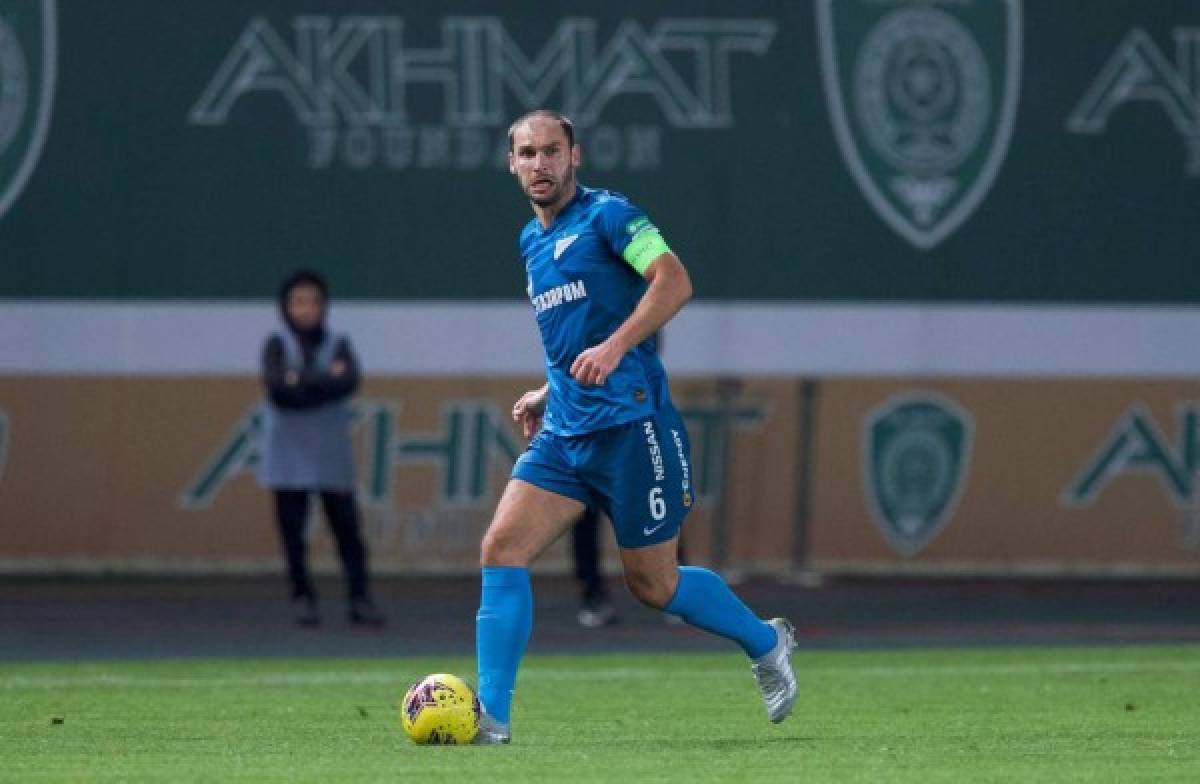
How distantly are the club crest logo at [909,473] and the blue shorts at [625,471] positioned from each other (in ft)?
→ 28.3

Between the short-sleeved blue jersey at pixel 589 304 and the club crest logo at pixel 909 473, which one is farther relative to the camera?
the club crest logo at pixel 909 473

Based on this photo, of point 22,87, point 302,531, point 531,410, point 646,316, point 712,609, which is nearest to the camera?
point 646,316

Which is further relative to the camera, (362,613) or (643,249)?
(362,613)

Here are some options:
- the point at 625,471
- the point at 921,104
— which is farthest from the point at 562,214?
the point at 921,104

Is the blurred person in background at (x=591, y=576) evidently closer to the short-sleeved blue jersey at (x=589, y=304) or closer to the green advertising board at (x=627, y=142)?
the green advertising board at (x=627, y=142)

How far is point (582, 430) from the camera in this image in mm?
8852

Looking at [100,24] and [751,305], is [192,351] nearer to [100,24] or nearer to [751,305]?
[100,24]

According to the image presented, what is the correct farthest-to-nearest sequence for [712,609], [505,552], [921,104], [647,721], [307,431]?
[921,104]
[307,431]
[647,721]
[712,609]
[505,552]

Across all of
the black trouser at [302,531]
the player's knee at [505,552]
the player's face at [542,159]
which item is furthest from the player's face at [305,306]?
the player's knee at [505,552]

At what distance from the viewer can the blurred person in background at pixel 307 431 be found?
14.8 m

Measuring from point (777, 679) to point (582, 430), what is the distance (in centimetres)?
119

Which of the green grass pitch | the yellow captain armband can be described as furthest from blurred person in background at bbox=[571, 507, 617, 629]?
the yellow captain armband

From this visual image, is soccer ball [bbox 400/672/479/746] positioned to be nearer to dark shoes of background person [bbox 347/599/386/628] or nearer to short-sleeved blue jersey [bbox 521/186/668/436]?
short-sleeved blue jersey [bbox 521/186/668/436]

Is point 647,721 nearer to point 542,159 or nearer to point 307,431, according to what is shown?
point 542,159
